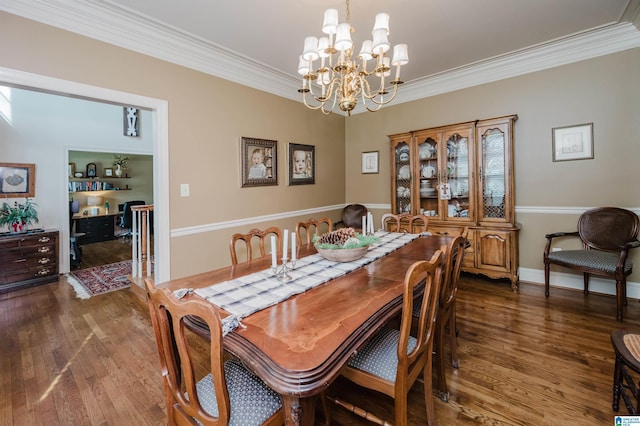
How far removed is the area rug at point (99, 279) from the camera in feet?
12.0

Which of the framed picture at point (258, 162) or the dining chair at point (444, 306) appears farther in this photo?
the framed picture at point (258, 162)

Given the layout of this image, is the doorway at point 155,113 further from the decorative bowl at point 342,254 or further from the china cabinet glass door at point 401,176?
the china cabinet glass door at point 401,176

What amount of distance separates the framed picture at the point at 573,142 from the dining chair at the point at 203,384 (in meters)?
3.86

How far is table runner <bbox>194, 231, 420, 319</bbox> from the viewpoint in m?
1.28

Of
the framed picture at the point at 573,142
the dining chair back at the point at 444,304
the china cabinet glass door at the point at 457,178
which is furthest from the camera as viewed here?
the china cabinet glass door at the point at 457,178

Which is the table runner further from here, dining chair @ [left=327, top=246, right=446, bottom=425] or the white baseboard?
the white baseboard

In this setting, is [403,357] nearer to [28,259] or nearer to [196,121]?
[196,121]

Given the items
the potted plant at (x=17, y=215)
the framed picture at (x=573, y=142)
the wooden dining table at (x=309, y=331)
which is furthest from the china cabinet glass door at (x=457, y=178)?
the potted plant at (x=17, y=215)

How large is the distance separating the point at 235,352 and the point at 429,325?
970 mm

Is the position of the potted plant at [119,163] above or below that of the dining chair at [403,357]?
above

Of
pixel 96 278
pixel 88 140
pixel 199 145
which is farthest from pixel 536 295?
pixel 88 140

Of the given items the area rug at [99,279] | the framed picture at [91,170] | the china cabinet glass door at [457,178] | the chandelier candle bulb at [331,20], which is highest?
the chandelier candle bulb at [331,20]

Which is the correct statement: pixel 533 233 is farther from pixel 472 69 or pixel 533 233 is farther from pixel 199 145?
pixel 199 145

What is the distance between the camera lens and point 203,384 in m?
1.20
